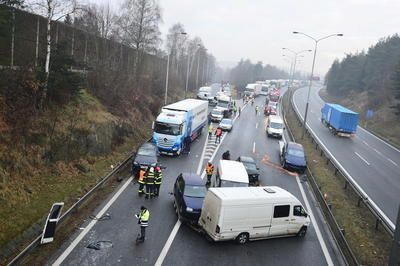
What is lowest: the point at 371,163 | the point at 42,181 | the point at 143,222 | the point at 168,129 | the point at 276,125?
the point at 371,163

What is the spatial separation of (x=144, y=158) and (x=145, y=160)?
0.25 m

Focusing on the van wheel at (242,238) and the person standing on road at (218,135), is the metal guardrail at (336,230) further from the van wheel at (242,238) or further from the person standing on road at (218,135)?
the person standing on road at (218,135)

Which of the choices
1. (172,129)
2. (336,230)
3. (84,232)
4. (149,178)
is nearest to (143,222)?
(84,232)

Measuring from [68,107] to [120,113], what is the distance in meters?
8.54

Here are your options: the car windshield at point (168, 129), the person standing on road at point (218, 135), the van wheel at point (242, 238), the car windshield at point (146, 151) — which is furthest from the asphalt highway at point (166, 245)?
the person standing on road at point (218, 135)

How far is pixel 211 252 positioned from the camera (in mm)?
15219

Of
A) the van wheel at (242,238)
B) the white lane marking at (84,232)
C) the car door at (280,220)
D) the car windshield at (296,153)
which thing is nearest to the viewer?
the white lane marking at (84,232)

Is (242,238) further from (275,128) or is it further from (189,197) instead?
(275,128)

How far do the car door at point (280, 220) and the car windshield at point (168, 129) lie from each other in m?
14.5

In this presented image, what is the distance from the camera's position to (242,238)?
1617cm

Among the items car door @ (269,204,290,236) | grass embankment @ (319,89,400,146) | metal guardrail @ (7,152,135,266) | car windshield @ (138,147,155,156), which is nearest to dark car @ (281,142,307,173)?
car windshield @ (138,147,155,156)

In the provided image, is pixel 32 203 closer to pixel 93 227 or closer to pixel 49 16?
pixel 93 227

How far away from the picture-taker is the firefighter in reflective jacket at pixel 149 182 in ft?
66.3

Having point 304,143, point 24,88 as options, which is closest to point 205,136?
point 304,143
